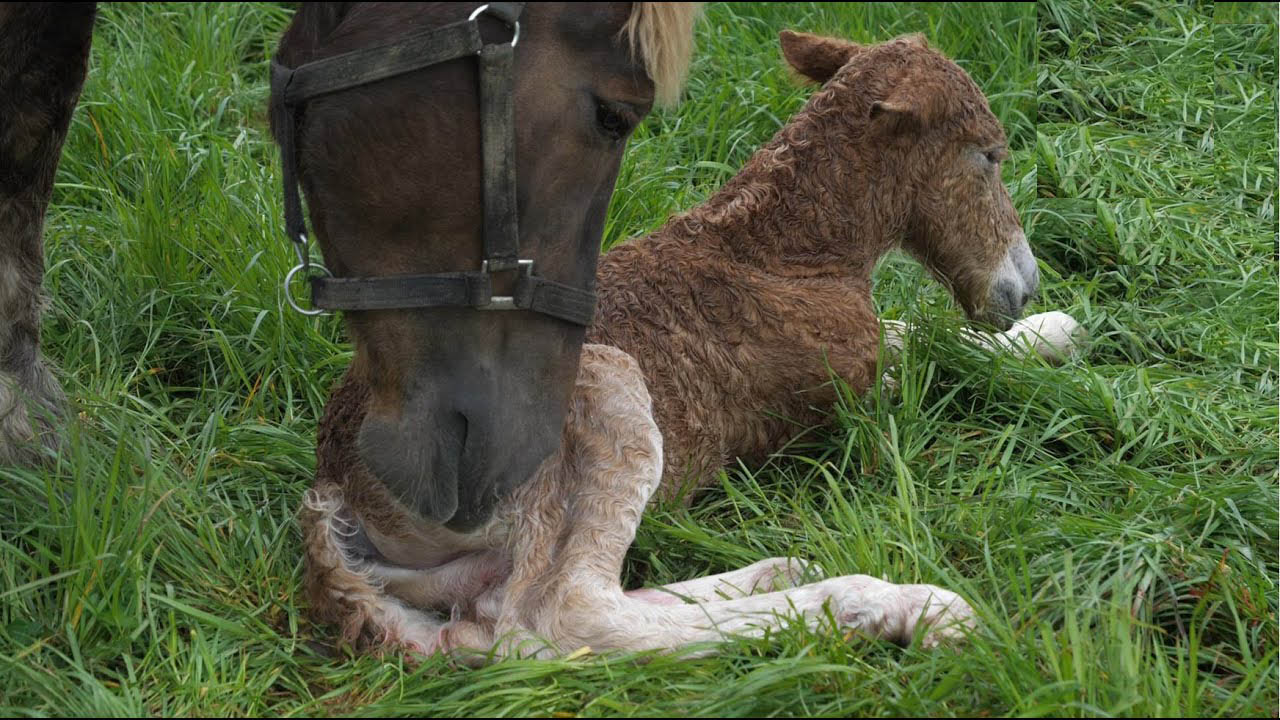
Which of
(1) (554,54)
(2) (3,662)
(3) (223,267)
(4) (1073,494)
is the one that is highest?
(1) (554,54)

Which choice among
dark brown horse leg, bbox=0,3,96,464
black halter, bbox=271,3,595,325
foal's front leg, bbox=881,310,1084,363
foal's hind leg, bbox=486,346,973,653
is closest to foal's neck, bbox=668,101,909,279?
foal's front leg, bbox=881,310,1084,363

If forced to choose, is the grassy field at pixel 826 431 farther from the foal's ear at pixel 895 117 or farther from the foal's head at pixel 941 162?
the foal's ear at pixel 895 117

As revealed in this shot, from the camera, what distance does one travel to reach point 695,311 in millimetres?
4039

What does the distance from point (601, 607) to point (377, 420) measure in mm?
730

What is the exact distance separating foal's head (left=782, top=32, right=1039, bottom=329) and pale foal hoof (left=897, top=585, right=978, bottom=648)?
166cm

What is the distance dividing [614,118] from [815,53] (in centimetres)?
207

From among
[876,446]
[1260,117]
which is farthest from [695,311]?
[1260,117]

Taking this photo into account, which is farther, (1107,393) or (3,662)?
(1107,393)

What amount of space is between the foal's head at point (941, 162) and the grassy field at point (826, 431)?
0.21 metres

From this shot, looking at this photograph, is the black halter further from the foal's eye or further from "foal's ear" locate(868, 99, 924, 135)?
"foal's ear" locate(868, 99, 924, 135)

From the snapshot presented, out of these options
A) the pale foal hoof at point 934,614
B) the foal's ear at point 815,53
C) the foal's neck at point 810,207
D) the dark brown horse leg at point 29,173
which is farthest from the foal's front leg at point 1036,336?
the dark brown horse leg at point 29,173

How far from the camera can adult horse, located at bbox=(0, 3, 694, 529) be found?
2.69 m

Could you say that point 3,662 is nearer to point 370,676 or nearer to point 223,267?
point 370,676

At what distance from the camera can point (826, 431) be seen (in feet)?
13.9
